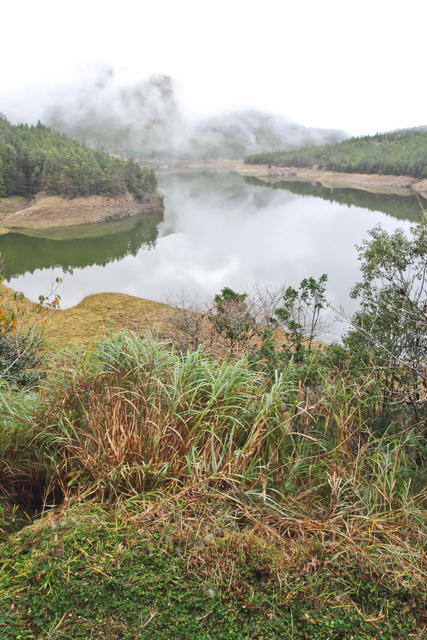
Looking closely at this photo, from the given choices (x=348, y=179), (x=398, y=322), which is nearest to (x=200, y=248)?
(x=398, y=322)

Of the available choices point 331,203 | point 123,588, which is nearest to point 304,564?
point 123,588

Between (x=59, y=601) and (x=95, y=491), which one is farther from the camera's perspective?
(x=95, y=491)

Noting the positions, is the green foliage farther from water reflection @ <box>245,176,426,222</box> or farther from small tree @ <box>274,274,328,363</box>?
water reflection @ <box>245,176,426,222</box>

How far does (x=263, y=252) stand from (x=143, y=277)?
390 inches

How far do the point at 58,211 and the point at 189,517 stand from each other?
4466 cm

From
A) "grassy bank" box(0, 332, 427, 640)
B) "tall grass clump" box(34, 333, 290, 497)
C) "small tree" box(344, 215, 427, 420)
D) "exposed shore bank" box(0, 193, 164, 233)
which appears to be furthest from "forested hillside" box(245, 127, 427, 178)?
"grassy bank" box(0, 332, 427, 640)

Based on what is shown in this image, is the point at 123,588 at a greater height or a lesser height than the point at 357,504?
greater

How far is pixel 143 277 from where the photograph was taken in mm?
24891

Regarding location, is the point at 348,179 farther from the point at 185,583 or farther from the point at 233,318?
the point at 185,583

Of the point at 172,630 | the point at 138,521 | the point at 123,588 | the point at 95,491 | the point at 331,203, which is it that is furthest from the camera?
the point at 331,203

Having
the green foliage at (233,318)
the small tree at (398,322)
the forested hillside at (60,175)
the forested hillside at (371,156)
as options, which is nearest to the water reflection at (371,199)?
the forested hillside at (371,156)

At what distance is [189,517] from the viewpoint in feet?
6.30

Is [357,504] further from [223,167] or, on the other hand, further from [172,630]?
[223,167]

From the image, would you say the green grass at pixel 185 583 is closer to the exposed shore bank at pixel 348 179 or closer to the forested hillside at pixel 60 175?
the forested hillside at pixel 60 175
